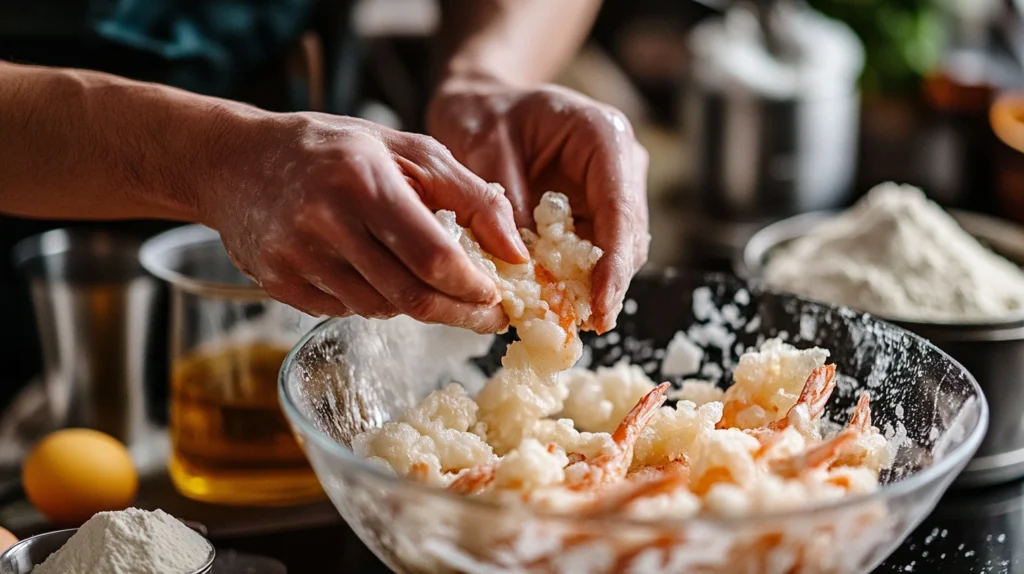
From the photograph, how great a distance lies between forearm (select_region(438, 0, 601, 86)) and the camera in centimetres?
134

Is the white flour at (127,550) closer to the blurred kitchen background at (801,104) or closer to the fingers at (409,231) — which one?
the fingers at (409,231)

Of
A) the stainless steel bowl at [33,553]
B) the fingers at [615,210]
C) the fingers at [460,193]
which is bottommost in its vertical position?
the stainless steel bowl at [33,553]

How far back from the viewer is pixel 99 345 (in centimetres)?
139

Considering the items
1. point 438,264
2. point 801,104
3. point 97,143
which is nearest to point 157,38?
point 97,143

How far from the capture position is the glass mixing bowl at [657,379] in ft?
2.10

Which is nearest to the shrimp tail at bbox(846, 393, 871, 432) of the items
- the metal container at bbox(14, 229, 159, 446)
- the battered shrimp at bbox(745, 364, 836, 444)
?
the battered shrimp at bbox(745, 364, 836, 444)

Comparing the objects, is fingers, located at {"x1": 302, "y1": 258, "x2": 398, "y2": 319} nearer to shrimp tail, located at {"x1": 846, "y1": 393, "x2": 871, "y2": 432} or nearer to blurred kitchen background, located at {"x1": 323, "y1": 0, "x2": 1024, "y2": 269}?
shrimp tail, located at {"x1": 846, "y1": 393, "x2": 871, "y2": 432}

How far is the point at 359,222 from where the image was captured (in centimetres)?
75

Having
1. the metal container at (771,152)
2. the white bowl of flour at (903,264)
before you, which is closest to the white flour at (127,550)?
the white bowl of flour at (903,264)

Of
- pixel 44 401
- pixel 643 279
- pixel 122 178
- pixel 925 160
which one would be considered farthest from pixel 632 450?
pixel 925 160

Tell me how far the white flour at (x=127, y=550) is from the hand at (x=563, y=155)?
1.31ft

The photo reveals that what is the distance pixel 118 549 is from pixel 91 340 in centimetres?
62

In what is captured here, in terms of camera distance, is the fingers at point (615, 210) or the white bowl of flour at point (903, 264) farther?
the white bowl of flour at point (903, 264)

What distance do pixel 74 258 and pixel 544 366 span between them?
85 centimetres
